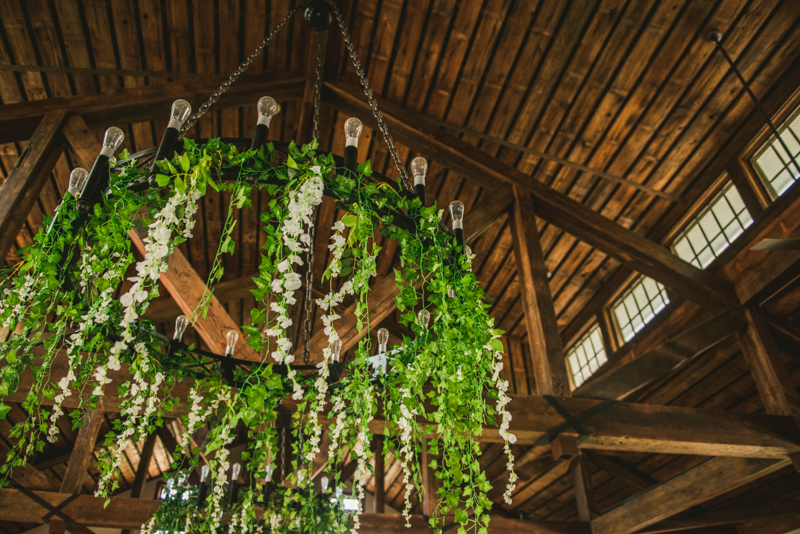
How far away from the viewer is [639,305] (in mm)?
5453

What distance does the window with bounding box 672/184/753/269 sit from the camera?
4.45 meters

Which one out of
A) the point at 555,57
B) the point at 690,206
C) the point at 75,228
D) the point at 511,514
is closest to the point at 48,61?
the point at 75,228

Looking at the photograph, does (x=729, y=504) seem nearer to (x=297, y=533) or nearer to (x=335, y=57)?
(x=297, y=533)

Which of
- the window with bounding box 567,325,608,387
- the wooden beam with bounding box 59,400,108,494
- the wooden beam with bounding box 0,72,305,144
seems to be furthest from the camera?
the window with bounding box 567,325,608,387

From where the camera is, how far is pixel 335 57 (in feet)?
15.9

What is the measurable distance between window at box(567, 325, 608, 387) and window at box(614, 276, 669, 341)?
0.39 meters

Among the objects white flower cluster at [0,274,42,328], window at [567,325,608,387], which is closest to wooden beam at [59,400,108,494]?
white flower cluster at [0,274,42,328]

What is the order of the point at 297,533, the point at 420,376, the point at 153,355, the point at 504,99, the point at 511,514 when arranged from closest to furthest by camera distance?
the point at 420,376 → the point at 153,355 → the point at 297,533 → the point at 504,99 → the point at 511,514

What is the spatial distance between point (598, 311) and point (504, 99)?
2811 millimetres

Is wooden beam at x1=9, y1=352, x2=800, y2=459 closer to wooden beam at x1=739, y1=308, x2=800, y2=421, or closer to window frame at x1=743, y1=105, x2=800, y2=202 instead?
wooden beam at x1=739, y1=308, x2=800, y2=421

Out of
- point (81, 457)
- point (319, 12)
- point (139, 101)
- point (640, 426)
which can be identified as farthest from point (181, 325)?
point (81, 457)

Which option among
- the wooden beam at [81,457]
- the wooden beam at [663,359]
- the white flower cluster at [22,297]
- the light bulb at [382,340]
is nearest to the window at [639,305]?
the wooden beam at [663,359]

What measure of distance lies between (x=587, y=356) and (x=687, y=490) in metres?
2.47

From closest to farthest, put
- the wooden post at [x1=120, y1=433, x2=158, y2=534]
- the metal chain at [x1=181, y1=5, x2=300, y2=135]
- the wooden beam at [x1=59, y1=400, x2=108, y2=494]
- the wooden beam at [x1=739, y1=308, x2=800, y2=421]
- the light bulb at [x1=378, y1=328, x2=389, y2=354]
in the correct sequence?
the metal chain at [x1=181, y1=5, x2=300, y2=135] < the light bulb at [x1=378, y1=328, x2=389, y2=354] < the wooden beam at [x1=739, y1=308, x2=800, y2=421] < the wooden beam at [x1=59, y1=400, x2=108, y2=494] < the wooden post at [x1=120, y1=433, x2=158, y2=534]
